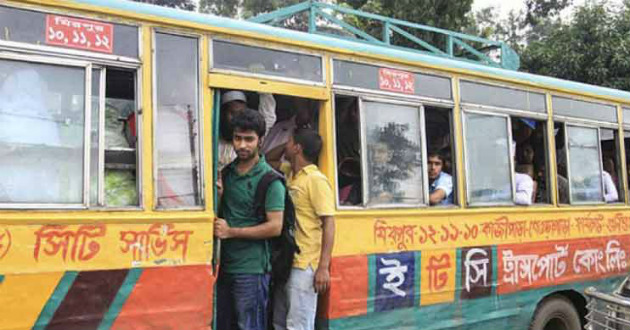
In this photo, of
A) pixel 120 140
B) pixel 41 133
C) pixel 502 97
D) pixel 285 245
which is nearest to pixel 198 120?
pixel 120 140

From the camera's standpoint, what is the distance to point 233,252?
11.7ft

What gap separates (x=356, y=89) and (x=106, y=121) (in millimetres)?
1712

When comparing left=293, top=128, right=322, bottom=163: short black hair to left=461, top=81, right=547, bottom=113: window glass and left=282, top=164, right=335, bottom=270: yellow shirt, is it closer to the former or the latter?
left=282, top=164, right=335, bottom=270: yellow shirt

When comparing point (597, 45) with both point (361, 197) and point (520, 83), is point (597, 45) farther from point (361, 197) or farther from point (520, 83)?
point (361, 197)

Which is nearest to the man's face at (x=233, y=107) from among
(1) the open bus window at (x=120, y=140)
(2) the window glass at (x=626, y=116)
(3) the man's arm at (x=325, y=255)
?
(1) the open bus window at (x=120, y=140)

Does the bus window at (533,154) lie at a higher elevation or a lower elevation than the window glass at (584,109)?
lower

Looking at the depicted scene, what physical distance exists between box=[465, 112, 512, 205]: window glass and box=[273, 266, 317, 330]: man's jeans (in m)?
1.66

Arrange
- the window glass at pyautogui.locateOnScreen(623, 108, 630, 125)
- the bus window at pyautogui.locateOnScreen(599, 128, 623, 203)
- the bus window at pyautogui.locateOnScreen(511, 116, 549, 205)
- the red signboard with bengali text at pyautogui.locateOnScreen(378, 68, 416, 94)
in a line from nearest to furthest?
the red signboard with bengali text at pyautogui.locateOnScreen(378, 68, 416, 94) < the bus window at pyautogui.locateOnScreen(511, 116, 549, 205) < the bus window at pyautogui.locateOnScreen(599, 128, 623, 203) < the window glass at pyautogui.locateOnScreen(623, 108, 630, 125)

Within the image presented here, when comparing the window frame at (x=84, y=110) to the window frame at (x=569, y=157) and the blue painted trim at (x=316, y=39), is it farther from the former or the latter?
the window frame at (x=569, y=157)

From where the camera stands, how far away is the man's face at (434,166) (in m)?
4.79

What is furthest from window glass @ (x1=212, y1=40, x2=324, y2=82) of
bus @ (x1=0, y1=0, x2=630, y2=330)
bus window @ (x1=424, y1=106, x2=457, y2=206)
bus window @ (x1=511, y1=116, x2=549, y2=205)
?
bus window @ (x1=511, y1=116, x2=549, y2=205)

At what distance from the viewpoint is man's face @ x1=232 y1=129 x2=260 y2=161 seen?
3.51m

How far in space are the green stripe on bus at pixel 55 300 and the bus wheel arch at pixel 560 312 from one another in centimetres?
Result: 388

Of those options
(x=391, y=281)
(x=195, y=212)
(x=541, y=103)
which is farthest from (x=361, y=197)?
(x=541, y=103)
